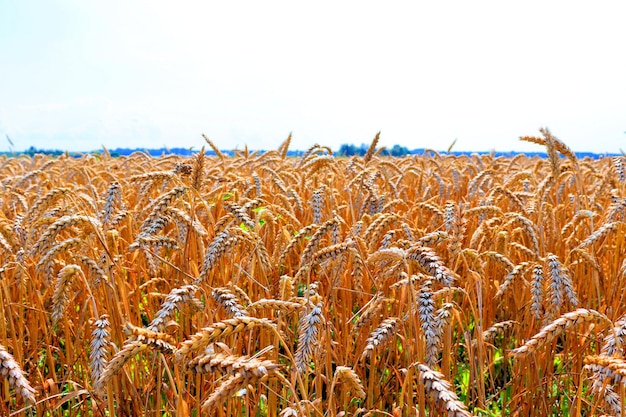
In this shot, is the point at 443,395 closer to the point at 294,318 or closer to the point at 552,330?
the point at 552,330

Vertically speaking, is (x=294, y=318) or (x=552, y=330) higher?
(x=552, y=330)

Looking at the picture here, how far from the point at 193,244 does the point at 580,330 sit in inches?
64.5

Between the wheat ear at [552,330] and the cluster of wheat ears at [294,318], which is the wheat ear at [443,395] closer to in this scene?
the cluster of wheat ears at [294,318]

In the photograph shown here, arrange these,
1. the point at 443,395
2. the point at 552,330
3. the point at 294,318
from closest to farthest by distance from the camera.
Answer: the point at 443,395 < the point at 552,330 < the point at 294,318

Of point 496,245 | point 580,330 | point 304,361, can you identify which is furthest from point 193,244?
point 580,330

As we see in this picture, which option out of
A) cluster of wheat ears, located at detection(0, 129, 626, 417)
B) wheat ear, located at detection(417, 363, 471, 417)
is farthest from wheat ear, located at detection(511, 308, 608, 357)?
wheat ear, located at detection(417, 363, 471, 417)

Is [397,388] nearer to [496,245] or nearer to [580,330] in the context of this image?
[496,245]

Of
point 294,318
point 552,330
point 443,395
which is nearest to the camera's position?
point 443,395

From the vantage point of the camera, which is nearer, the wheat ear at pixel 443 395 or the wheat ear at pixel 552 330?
the wheat ear at pixel 443 395

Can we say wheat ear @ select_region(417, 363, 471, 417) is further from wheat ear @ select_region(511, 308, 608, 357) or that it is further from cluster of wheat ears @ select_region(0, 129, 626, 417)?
wheat ear @ select_region(511, 308, 608, 357)

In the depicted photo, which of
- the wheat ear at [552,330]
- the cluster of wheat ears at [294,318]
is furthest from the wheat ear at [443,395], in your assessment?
the wheat ear at [552,330]

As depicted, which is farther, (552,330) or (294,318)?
(294,318)

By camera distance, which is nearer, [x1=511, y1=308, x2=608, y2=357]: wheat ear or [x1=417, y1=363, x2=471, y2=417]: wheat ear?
[x1=417, y1=363, x2=471, y2=417]: wheat ear

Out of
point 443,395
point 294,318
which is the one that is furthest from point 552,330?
point 294,318
